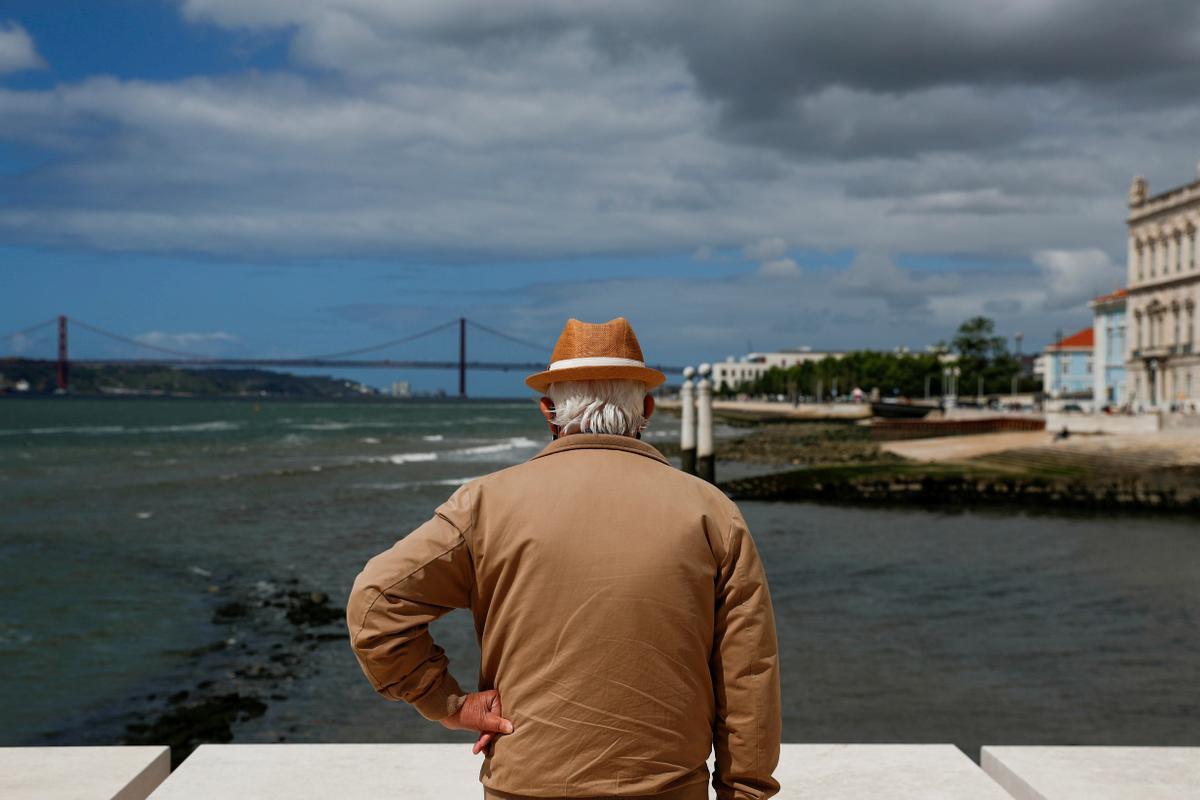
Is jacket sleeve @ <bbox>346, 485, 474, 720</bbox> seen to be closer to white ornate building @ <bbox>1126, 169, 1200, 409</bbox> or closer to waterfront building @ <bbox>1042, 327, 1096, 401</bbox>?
white ornate building @ <bbox>1126, 169, 1200, 409</bbox>

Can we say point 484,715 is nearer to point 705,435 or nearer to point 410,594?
point 410,594

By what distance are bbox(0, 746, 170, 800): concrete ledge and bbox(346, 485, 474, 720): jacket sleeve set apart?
2.01m

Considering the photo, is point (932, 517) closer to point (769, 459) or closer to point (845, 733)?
point (845, 733)

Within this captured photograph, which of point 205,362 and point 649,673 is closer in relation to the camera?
point 649,673

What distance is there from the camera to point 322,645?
38.7ft

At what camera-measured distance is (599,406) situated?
2574 millimetres

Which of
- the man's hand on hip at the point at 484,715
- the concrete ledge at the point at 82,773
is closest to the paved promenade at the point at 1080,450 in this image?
the concrete ledge at the point at 82,773

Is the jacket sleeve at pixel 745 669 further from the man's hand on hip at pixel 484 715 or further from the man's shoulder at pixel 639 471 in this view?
the man's hand on hip at pixel 484 715

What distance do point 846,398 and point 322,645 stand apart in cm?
12842

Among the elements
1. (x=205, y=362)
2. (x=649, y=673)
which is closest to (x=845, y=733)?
(x=649, y=673)

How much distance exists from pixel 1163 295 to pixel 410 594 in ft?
242

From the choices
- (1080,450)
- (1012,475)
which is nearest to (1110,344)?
(1080,450)

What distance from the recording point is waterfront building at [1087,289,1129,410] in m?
77.4

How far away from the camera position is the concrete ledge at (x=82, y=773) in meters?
3.97
